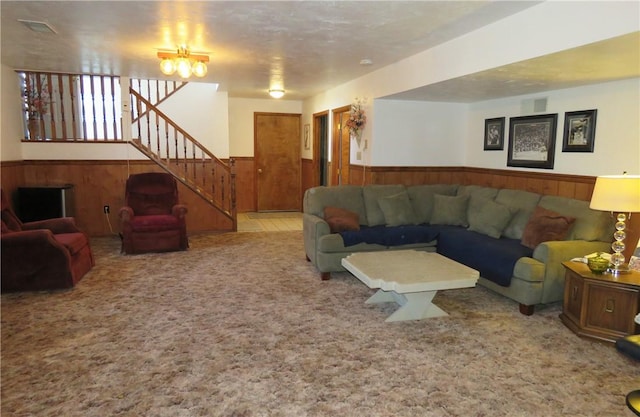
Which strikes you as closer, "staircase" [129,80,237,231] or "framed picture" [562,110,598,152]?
"framed picture" [562,110,598,152]

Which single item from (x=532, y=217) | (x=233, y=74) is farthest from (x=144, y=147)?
(x=532, y=217)

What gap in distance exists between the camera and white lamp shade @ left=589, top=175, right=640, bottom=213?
10.4ft

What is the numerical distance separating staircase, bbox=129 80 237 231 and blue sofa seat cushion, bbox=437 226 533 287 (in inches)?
139

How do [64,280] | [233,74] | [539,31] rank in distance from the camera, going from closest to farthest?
[539,31] → [64,280] → [233,74]

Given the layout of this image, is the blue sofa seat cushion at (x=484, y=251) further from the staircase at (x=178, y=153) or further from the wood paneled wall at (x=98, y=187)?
the wood paneled wall at (x=98, y=187)

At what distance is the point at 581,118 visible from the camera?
14.5ft

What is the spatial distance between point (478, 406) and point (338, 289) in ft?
6.88

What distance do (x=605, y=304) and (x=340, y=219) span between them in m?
2.59

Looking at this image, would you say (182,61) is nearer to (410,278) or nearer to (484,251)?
(410,278)

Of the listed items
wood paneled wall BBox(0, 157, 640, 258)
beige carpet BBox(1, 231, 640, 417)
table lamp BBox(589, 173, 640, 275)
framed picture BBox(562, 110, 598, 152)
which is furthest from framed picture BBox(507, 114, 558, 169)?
beige carpet BBox(1, 231, 640, 417)

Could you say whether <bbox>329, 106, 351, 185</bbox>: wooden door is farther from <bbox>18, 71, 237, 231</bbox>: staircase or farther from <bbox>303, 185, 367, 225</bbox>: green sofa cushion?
<bbox>18, 71, 237, 231</bbox>: staircase

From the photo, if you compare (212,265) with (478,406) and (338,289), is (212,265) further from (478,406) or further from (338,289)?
(478,406)

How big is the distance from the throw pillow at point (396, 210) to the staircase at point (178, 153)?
8.87 ft

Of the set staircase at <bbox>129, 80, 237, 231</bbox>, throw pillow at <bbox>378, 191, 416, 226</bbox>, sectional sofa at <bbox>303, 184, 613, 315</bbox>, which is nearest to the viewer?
sectional sofa at <bbox>303, 184, 613, 315</bbox>
